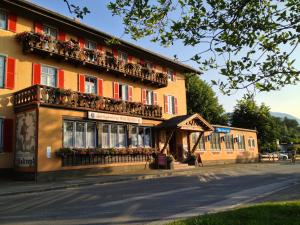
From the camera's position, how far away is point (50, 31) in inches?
906

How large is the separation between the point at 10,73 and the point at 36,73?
1.79 metres

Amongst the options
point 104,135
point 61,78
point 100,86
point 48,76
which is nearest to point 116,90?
point 100,86

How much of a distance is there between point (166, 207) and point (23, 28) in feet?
53.6

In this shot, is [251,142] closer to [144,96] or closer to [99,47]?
[144,96]

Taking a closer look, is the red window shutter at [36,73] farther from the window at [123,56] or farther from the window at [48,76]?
the window at [123,56]

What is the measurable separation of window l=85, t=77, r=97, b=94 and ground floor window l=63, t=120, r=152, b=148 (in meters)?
2.95

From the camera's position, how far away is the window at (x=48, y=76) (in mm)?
22188

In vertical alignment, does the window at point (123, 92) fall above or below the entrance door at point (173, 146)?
above

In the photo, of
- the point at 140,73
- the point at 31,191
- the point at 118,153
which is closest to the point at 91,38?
the point at 140,73

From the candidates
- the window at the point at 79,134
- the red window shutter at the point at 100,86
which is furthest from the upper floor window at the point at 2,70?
the red window shutter at the point at 100,86

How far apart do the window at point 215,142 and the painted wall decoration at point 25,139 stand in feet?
68.0

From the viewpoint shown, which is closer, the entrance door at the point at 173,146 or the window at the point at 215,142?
the entrance door at the point at 173,146

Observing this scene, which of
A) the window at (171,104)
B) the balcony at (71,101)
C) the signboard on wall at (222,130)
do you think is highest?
the window at (171,104)

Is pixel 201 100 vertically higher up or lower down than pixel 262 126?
higher up
